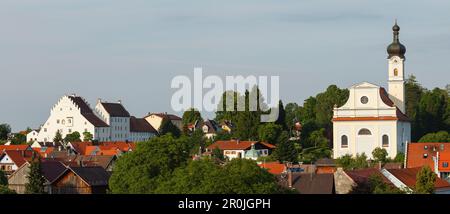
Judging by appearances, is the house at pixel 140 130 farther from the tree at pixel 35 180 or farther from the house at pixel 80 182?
the tree at pixel 35 180

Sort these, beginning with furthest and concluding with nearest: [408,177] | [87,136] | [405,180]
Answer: [87,136] → [408,177] → [405,180]

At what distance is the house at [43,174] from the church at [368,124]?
86.1ft

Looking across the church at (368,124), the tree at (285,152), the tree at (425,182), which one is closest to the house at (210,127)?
the church at (368,124)

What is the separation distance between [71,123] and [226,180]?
288 feet

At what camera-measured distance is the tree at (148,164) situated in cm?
4588

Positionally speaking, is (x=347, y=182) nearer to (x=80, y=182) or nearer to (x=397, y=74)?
(x=80, y=182)

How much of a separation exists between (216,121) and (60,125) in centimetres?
1811

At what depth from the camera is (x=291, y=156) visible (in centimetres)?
7588

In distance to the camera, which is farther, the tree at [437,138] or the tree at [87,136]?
the tree at [87,136]

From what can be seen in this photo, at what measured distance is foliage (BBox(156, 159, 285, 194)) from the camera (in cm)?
3153

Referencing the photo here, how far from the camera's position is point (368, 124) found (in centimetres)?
8162

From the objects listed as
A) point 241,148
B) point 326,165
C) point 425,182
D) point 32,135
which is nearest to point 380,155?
point 326,165

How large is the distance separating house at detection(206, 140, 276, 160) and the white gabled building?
92.0ft
